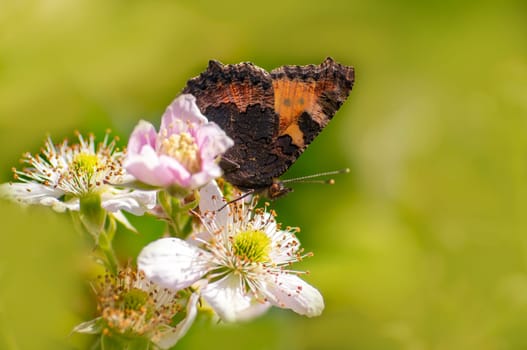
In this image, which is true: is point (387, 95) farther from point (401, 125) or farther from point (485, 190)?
point (485, 190)

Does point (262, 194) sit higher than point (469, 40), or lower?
lower

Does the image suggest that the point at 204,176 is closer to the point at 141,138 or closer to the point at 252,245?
the point at 141,138

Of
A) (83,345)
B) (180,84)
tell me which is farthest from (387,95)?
(83,345)

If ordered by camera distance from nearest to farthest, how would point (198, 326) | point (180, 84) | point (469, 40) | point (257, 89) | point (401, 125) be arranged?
point (198, 326) → point (257, 89) → point (180, 84) → point (401, 125) → point (469, 40)

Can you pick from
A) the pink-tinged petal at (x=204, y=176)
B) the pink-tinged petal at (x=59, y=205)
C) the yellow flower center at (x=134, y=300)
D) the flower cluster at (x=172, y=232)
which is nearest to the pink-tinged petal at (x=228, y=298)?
the flower cluster at (x=172, y=232)

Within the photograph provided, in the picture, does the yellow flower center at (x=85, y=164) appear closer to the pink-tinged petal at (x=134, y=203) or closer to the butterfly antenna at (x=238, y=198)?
the pink-tinged petal at (x=134, y=203)
